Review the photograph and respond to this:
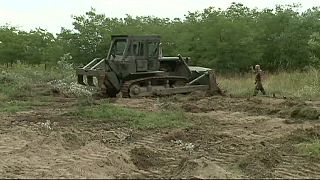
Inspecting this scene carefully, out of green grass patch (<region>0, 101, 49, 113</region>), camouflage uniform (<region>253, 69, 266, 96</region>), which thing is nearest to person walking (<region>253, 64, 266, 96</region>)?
camouflage uniform (<region>253, 69, 266, 96</region>)

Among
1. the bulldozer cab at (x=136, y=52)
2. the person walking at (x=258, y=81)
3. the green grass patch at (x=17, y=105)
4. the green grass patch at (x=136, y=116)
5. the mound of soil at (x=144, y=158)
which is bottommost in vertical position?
the mound of soil at (x=144, y=158)

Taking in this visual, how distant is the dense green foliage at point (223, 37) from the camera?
1133 inches

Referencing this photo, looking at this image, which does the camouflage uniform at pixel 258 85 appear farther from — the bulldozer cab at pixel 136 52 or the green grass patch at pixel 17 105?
the green grass patch at pixel 17 105

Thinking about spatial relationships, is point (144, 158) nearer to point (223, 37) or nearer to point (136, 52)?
point (136, 52)

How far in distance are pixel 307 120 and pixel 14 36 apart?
32.0 metres

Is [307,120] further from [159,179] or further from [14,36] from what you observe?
[14,36]

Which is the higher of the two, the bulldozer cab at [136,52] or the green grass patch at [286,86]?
the bulldozer cab at [136,52]

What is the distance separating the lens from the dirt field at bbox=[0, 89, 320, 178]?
23.8 ft

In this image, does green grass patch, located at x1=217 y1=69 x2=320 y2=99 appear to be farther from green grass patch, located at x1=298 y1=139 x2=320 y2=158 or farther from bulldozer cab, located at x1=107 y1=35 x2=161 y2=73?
green grass patch, located at x1=298 y1=139 x2=320 y2=158

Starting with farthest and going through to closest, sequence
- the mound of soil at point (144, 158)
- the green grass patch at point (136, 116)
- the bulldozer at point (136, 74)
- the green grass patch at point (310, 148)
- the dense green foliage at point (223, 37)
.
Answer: the dense green foliage at point (223, 37), the bulldozer at point (136, 74), the green grass patch at point (136, 116), the green grass patch at point (310, 148), the mound of soil at point (144, 158)

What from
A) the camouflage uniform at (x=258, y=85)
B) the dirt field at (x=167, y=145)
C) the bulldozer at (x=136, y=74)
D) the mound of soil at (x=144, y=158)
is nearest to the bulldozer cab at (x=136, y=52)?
the bulldozer at (x=136, y=74)

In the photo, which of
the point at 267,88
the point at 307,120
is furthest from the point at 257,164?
the point at 267,88

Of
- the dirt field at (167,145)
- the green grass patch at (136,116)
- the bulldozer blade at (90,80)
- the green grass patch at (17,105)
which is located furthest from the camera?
the bulldozer blade at (90,80)

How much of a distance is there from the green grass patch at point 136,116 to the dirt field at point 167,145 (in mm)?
313
